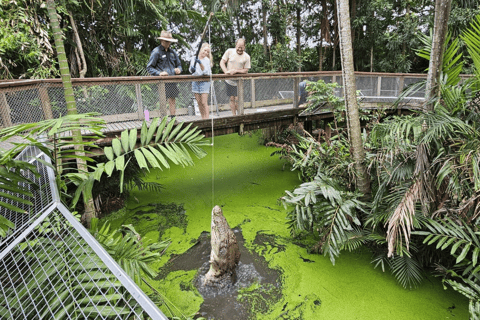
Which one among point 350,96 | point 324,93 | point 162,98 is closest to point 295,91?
point 324,93

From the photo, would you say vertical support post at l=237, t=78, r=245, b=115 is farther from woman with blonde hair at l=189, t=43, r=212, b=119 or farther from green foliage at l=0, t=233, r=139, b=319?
green foliage at l=0, t=233, r=139, b=319

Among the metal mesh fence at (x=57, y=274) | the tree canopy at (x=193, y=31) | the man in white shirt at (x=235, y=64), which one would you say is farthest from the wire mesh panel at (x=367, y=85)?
the metal mesh fence at (x=57, y=274)

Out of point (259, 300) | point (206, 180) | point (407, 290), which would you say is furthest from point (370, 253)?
point (206, 180)

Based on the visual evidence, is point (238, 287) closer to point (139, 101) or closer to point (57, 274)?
point (57, 274)

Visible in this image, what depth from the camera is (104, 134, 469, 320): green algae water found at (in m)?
2.57

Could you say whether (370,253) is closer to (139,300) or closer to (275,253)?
(275,253)

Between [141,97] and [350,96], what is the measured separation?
2582mm

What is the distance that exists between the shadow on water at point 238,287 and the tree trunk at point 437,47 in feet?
7.52

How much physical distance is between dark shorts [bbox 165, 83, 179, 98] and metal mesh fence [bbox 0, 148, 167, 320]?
8.09ft

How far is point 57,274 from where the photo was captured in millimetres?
934

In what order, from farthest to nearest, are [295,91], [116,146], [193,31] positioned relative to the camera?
1. [193,31]
2. [295,91]
3. [116,146]

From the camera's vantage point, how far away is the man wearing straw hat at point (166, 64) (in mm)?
3863

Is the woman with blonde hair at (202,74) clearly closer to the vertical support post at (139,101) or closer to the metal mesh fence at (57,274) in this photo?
the vertical support post at (139,101)

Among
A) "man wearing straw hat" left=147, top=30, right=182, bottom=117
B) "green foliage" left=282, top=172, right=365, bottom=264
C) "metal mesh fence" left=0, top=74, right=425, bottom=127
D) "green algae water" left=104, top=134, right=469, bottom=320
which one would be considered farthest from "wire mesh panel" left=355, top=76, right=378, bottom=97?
"man wearing straw hat" left=147, top=30, right=182, bottom=117
